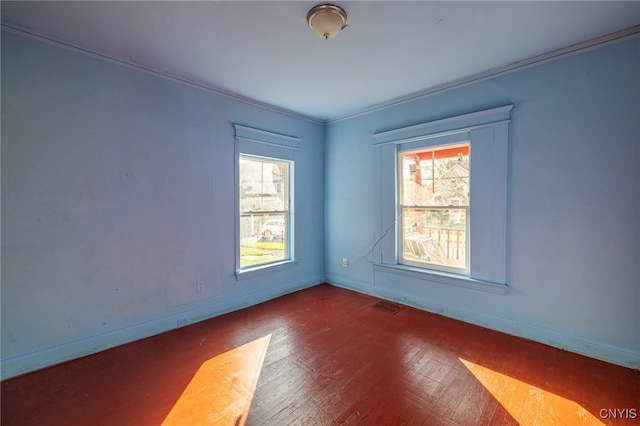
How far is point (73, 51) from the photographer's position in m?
2.43

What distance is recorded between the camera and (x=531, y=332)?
2783mm

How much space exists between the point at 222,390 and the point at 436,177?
3100 millimetres

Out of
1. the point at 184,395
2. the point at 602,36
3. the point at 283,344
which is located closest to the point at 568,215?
the point at 602,36

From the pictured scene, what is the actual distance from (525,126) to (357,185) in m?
2.11

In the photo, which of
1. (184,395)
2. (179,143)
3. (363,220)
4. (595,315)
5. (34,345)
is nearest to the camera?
(184,395)

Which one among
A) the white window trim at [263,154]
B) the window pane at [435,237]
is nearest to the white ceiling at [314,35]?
the white window trim at [263,154]

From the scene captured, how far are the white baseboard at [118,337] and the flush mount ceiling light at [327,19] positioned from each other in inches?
119

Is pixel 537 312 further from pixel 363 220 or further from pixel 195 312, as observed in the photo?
pixel 195 312

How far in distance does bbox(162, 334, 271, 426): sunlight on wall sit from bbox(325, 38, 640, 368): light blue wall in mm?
2333

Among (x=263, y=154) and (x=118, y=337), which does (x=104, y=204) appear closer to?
(x=118, y=337)

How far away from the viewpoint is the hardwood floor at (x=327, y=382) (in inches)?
70.9

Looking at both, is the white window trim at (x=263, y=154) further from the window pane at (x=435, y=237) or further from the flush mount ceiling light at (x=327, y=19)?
the flush mount ceiling light at (x=327, y=19)

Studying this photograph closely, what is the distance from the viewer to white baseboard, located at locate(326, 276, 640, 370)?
93.0 inches

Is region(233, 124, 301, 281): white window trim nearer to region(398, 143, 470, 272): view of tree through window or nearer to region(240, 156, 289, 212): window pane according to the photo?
region(240, 156, 289, 212): window pane
